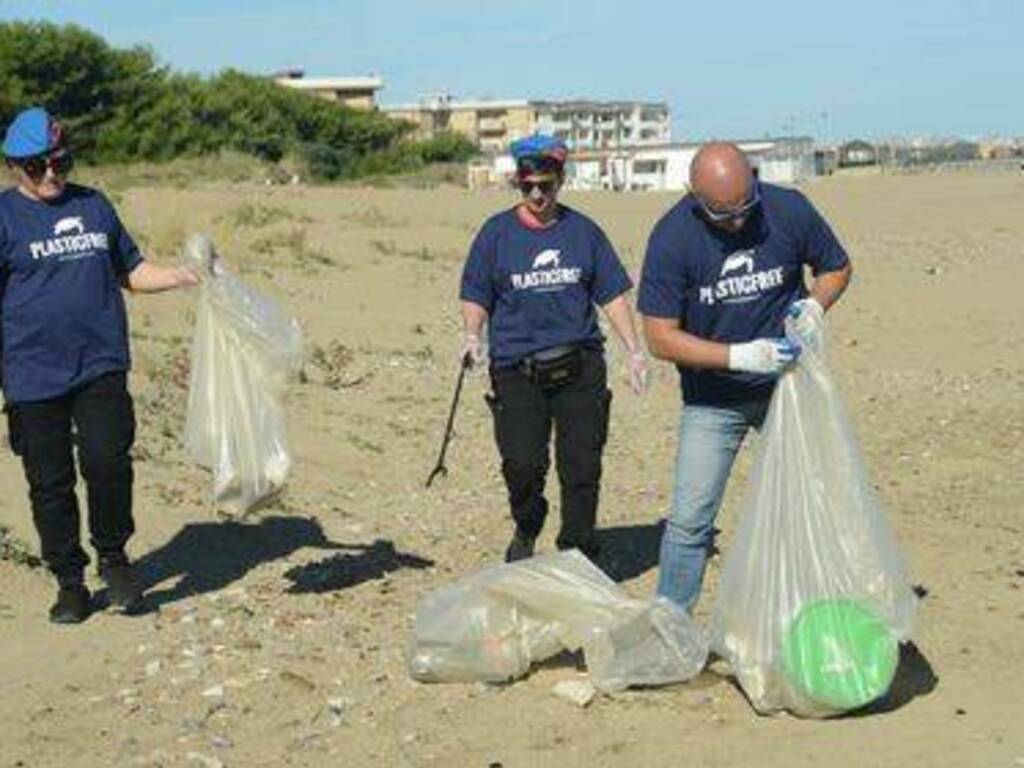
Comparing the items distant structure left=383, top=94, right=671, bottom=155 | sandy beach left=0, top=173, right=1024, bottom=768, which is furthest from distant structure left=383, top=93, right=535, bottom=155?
sandy beach left=0, top=173, right=1024, bottom=768

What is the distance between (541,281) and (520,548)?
1.09 m

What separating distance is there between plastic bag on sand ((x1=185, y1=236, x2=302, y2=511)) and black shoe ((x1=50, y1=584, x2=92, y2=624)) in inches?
24.7

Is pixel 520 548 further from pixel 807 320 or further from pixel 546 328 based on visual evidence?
pixel 807 320

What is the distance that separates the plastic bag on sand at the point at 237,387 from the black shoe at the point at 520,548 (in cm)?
102

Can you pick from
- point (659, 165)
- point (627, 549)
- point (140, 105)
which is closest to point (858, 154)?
point (659, 165)

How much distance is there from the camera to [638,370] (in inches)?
270

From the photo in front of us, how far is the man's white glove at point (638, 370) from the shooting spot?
6.84 m

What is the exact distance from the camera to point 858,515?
534 cm

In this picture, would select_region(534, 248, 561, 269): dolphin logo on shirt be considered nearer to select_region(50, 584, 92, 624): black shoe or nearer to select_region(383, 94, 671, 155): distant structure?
select_region(50, 584, 92, 624): black shoe

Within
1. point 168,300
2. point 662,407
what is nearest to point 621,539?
point 662,407

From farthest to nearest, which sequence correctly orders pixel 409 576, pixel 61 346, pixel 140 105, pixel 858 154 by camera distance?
1. pixel 858 154
2. pixel 140 105
3. pixel 409 576
4. pixel 61 346

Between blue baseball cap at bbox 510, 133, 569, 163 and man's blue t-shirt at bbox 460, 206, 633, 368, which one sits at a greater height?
blue baseball cap at bbox 510, 133, 569, 163

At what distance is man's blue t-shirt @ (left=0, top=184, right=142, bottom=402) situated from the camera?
634cm

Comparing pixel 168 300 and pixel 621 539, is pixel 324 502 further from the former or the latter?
pixel 168 300
